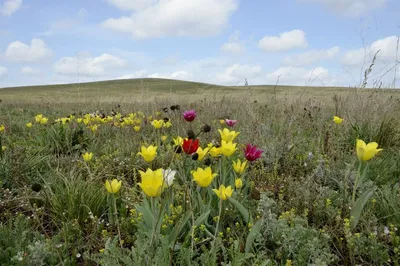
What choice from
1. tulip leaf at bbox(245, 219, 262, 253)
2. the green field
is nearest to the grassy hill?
the green field

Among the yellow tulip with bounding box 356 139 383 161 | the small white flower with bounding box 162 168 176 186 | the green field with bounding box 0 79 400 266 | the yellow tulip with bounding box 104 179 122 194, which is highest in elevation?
the yellow tulip with bounding box 356 139 383 161

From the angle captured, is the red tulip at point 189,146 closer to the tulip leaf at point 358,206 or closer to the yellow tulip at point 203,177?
the yellow tulip at point 203,177

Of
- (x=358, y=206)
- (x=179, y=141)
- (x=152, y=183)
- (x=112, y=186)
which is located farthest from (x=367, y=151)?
(x=112, y=186)

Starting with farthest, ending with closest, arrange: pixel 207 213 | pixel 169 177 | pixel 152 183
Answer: pixel 207 213 < pixel 169 177 < pixel 152 183

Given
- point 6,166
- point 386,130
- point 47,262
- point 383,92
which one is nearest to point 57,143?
point 6,166

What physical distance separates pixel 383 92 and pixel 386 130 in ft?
8.71

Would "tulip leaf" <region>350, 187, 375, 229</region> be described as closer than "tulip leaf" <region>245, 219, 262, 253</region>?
No

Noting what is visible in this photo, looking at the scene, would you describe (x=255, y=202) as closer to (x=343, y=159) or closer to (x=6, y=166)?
(x=343, y=159)

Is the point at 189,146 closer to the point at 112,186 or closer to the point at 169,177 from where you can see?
the point at 169,177

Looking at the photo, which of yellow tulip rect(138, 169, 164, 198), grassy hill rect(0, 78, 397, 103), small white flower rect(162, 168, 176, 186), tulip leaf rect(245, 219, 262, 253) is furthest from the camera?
grassy hill rect(0, 78, 397, 103)

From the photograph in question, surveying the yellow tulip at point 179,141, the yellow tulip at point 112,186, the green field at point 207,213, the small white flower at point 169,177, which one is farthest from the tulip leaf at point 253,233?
the yellow tulip at point 112,186

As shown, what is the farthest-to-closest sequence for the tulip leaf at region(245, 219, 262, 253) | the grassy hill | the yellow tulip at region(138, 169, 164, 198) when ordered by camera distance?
the grassy hill, the tulip leaf at region(245, 219, 262, 253), the yellow tulip at region(138, 169, 164, 198)

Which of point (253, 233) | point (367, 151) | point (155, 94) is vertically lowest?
point (253, 233)

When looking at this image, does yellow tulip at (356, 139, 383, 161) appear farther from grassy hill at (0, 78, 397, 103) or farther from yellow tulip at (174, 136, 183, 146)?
grassy hill at (0, 78, 397, 103)
